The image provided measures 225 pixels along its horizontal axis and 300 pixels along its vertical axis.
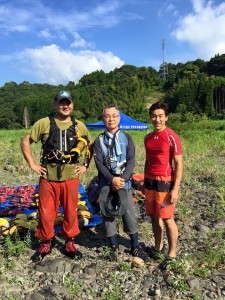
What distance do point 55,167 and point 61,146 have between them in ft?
0.78

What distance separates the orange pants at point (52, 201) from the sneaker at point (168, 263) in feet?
3.66

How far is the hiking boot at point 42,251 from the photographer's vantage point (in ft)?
11.1

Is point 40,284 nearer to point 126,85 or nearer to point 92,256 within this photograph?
point 92,256

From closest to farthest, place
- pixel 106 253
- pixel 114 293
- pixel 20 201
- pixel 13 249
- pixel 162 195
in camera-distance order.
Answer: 1. pixel 114 293
2. pixel 162 195
3. pixel 106 253
4. pixel 13 249
5. pixel 20 201

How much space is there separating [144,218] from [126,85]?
73.9 metres

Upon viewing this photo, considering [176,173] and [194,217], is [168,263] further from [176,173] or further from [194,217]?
[194,217]

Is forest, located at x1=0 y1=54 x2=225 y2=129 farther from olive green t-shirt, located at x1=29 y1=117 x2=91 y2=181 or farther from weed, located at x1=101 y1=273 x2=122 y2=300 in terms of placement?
weed, located at x1=101 y1=273 x2=122 y2=300

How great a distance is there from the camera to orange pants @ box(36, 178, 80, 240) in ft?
10.7

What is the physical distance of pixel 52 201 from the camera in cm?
331

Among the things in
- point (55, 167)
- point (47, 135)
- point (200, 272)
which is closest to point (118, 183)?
point (55, 167)

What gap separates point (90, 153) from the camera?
→ 11.5 feet

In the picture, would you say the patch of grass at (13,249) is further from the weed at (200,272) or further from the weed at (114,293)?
the weed at (200,272)

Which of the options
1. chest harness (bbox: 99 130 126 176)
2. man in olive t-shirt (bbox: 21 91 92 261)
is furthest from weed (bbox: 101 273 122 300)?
chest harness (bbox: 99 130 126 176)

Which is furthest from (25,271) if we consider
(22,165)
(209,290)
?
(22,165)
